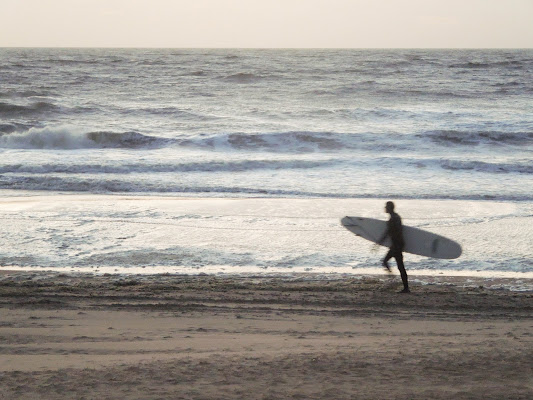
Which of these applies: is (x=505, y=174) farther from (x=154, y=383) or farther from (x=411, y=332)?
(x=154, y=383)

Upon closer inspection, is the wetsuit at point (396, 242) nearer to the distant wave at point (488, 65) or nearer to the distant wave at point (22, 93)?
the distant wave at point (22, 93)

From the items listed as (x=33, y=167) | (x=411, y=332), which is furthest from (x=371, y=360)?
(x=33, y=167)

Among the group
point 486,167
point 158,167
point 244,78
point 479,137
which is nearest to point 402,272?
point 158,167

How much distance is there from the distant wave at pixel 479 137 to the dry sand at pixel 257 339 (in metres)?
17.8

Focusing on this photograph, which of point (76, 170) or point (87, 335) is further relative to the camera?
point (76, 170)

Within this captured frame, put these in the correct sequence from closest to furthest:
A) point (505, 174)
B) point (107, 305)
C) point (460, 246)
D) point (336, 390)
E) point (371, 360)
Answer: point (336, 390), point (371, 360), point (107, 305), point (460, 246), point (505, 174)

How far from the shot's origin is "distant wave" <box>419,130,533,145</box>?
2456cm

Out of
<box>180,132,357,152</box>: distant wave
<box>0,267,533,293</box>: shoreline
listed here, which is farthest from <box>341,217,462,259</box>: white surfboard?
<box>180,132,357,152</box>: distant wave

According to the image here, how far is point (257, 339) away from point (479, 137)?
2153 centimetres

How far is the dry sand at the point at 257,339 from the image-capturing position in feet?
15.2

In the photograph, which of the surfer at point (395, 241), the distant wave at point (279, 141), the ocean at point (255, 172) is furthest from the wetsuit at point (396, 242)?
the distant wave at point (279, 141)

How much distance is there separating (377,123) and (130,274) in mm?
22196

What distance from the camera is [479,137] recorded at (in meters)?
25.2

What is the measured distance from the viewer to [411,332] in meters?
6.14
